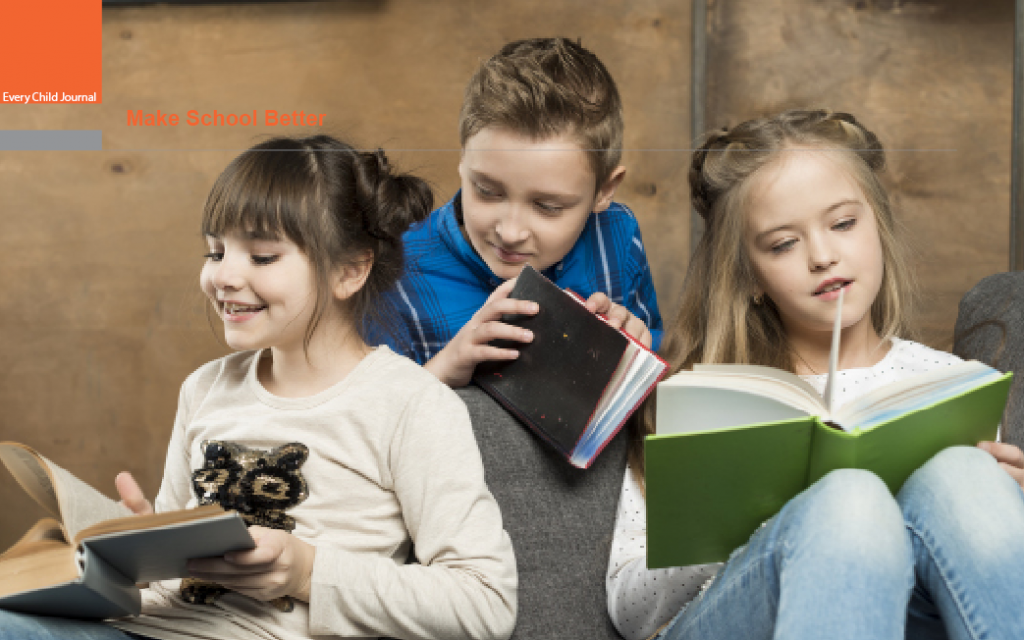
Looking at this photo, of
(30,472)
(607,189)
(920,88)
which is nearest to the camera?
(30,472)

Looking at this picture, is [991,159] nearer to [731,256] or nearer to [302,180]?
[731,256]

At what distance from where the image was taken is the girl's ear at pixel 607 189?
159cm

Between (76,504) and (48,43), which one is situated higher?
(48,43)

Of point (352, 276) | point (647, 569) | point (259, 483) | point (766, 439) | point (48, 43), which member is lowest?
point (647, 569)

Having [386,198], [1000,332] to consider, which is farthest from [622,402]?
[1000,332]

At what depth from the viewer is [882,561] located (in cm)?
89

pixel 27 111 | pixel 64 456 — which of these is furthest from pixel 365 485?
pixel 27 111

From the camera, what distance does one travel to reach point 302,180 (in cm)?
123

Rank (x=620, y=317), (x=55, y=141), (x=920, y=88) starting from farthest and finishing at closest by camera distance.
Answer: (x=55, y=141) < (x=920, y=88) < (x=620, y=317)

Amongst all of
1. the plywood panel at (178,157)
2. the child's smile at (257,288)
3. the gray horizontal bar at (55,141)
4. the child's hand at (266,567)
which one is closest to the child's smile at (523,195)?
the child's smile at (257,288)

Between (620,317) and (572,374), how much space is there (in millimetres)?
208

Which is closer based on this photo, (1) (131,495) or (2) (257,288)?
(1) (131,495)

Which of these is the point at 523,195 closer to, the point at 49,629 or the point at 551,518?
the point at 551,518

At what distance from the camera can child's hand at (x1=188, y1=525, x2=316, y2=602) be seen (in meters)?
0.97
